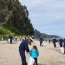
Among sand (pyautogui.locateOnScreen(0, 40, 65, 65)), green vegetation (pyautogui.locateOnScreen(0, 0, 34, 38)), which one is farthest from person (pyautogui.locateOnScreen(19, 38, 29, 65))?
green vegetation (pyautogui.locateOnScreen(0, 0, 34, 38))

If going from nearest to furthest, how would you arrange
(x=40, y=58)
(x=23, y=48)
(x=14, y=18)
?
(x=23, y=48)
(x=40, y=58)
(x=14, y=18)

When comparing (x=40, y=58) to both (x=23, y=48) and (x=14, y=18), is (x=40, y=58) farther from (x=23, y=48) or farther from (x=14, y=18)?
(x=14, y=18)

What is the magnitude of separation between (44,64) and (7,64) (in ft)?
8.48

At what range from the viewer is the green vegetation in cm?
10798

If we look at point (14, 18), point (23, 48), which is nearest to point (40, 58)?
point (23, 48)

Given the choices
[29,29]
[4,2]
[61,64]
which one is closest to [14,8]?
[4,2]

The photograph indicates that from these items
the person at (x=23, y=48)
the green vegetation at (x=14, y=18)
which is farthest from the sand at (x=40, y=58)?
the green vegetation at (x=14, y=18)

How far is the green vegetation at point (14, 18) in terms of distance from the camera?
4251 inches

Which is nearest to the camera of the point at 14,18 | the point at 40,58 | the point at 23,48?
the point at 23,48

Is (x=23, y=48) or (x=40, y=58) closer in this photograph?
(x=23, y=48)

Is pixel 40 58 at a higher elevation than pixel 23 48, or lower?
lower

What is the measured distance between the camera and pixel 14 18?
A: 396 ft

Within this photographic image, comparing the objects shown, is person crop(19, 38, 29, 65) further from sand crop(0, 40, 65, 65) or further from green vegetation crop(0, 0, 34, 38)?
green vegetation crop(0, 0, 34, 38)

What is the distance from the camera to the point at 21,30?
127 m
